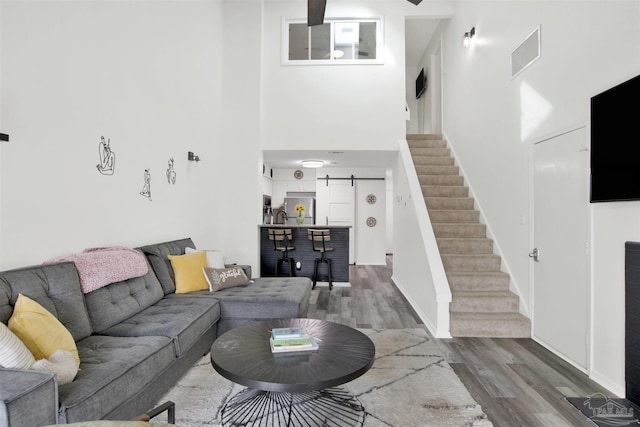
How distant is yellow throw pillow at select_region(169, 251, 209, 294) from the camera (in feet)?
12.2

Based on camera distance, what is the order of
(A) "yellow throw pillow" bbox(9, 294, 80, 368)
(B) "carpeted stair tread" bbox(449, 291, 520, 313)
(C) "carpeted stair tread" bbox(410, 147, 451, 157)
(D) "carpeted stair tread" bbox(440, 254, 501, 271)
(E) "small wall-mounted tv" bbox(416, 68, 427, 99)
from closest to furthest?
(A) "yellow throw pillow" bbox(9, 294, 80, 368)
(B) "carpeted stair tread" bbox(449, 291, 520, 313)
(D) "carpeted stair tread" bbox(440, 254, 501, 271)
(C) "carpeted stair tread" bbox(410, 147, 451, 157)
(E) "small wall-mounted tv" bbox(416, 68, 427, 99)

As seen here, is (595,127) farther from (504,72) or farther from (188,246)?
(188,246)

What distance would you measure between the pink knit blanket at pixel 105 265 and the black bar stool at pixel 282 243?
315 centimetres

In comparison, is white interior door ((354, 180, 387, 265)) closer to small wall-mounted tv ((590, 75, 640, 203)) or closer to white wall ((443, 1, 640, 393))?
white wall ((443, 1, 640, 393))

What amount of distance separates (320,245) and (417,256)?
7.08ft

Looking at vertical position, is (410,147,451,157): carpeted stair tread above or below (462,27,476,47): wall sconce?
below

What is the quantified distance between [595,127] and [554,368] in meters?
2.00

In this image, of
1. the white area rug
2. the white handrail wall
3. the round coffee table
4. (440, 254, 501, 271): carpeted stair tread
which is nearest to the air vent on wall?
the white handrail wall

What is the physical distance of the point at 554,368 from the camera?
9.86 feet

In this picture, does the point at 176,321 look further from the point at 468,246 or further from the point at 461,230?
the point at 461,230

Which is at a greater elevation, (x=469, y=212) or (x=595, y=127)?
(x=595, y=127)

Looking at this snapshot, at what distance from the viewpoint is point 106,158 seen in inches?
124

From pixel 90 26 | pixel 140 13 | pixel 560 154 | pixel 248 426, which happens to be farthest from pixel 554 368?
pixel 140 13

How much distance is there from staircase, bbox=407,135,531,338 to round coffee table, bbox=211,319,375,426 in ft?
6.43
